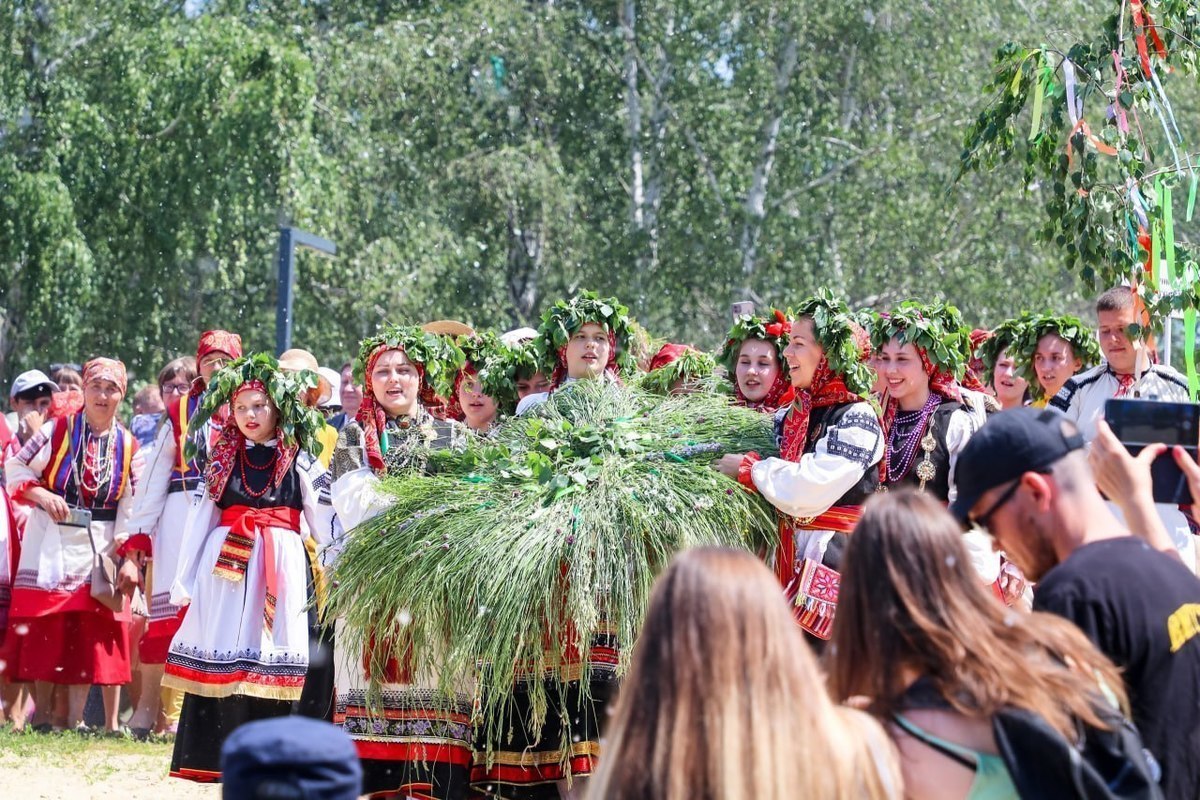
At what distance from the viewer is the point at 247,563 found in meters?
6.60

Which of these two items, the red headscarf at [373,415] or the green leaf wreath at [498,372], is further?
the green leaf wreath at [498,372]

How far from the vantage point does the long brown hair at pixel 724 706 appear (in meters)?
2.16

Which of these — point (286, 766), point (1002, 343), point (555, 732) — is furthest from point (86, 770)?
point (286, 766)

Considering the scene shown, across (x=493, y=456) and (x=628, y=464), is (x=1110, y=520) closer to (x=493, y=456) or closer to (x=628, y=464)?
(x=628, y=464)

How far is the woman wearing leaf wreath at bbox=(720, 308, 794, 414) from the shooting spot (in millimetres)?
5980

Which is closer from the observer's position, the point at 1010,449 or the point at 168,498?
the point at 1010,449

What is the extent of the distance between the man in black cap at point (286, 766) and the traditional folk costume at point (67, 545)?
636 centimetres

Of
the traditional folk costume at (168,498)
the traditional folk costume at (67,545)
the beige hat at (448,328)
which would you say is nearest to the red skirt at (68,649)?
the traditional folk costume at (67,545)

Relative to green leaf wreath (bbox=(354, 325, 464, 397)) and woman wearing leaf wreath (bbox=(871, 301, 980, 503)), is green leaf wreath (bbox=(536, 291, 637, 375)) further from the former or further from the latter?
woman wearing leaf wreath (bbox=(871, 301, 980, 503))

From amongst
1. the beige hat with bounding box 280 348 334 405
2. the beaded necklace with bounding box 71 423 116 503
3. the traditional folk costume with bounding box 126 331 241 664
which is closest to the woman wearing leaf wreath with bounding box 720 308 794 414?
the traditional folk costume with bounding box 126 331 241 664

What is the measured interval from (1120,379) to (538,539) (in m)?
2.65

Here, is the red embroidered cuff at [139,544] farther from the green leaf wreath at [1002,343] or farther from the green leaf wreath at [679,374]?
the green leaf wreath at [1002,343]

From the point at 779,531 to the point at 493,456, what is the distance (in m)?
1.01

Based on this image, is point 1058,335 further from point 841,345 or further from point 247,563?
point 247,563
